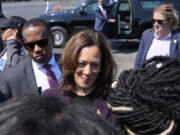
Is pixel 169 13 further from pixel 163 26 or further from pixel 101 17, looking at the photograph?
pixel 101 17

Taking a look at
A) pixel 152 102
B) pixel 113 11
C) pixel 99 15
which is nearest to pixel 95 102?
pixel 152 102

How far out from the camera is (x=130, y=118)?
1.53m

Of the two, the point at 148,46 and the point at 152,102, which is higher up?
the point at 152,102

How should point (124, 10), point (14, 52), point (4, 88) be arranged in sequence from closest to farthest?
point (4, 88), point (14, 52), point (124, 10)

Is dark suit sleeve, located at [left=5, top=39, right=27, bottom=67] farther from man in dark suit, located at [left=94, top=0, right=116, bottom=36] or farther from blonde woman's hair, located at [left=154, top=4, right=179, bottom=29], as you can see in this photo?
man in dark suit, located at [left=94, top=0, right=116, bottom=36]

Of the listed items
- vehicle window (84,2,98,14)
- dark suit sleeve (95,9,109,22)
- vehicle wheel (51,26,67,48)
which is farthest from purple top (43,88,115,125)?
vehicle wheel (51,26,67,48)

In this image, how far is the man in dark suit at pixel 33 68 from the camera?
2623 mm

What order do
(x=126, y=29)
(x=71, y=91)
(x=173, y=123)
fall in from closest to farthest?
(x=173, y=123), (x=71, y=91), (x=126, y=29)

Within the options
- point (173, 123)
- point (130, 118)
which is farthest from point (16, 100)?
point (173, 123)

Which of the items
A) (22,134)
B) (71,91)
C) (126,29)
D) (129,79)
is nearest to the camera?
(22,134)

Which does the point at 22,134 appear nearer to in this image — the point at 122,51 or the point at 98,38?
the point at 98,38

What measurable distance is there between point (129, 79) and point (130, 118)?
0.73 ft

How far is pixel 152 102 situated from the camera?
1.49m

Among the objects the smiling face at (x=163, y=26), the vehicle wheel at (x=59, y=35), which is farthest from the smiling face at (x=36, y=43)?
the vehicle wheel at (x=59, y=35)
